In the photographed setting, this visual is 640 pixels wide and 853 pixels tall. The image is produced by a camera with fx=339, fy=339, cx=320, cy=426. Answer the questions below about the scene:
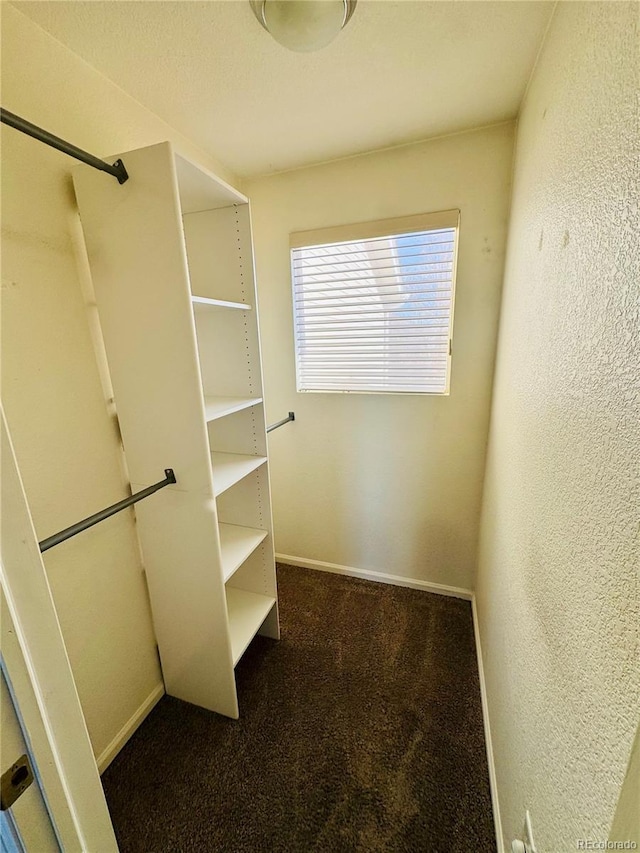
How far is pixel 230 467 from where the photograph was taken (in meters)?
1.55

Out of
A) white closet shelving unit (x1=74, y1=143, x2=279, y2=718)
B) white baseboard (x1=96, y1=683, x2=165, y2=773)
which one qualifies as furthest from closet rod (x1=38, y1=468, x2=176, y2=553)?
white baseboard (x1=96, y1=683, x2=165, y2=773)

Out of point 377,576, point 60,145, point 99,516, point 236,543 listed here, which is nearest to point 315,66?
point 60,145

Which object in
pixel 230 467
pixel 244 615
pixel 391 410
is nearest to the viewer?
pixel 230 467

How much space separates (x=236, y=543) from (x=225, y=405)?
682mm

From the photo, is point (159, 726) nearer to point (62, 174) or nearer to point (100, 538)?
point (100, 538)

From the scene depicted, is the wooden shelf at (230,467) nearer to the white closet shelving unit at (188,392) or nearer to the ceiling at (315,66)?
the white closet shelving unit at (188,392)

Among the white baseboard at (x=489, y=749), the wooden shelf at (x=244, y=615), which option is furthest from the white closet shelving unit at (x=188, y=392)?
the white baseboard at (x=489, y=749)

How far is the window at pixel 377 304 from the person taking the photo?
1762 mm

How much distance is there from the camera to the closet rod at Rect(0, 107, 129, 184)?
0.81 metres

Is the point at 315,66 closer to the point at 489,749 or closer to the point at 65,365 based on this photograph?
the point at 65,365

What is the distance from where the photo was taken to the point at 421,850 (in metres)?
1.09

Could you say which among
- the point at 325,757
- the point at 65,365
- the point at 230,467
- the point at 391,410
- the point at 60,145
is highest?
the point at 60,145

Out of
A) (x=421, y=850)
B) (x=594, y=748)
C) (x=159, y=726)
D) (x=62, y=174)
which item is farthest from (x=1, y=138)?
(x=421, y=850)

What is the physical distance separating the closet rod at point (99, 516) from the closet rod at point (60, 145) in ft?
3.22
